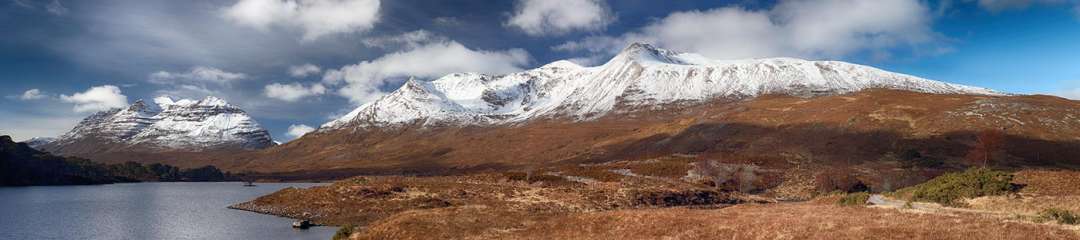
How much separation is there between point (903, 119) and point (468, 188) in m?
133

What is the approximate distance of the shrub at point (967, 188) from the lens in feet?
185

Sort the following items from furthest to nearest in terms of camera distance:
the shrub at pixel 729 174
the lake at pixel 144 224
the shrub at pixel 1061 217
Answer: the shrub at pixel 729 174 → the lake at pixel 144 224 → the shrub at pixel 1061 217

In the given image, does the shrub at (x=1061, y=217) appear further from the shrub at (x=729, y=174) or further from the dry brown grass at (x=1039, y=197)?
the shrub at (x=729, y=174)

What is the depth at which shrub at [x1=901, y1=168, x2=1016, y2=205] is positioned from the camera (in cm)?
5644

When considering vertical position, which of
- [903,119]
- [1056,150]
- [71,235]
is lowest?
[71,235]

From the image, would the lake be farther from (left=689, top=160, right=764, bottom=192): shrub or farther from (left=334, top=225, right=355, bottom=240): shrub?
(left=689, top=160, right=764, bottom=192): shrub

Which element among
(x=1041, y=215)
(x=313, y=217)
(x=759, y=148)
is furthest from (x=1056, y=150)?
(x=313, y=217)

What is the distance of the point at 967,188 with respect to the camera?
57.5 metres

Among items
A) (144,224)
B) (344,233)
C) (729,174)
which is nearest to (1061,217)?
(344,233)

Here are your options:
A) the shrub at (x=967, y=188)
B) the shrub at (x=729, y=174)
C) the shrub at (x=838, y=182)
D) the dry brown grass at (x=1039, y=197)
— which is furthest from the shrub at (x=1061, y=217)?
the shrub at (x=729, y=174)

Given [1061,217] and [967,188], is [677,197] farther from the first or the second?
[1061,217]

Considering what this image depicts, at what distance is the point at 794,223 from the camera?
114 feet

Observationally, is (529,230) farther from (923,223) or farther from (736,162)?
(736,162)

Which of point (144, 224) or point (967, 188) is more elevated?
point (967, 188)
